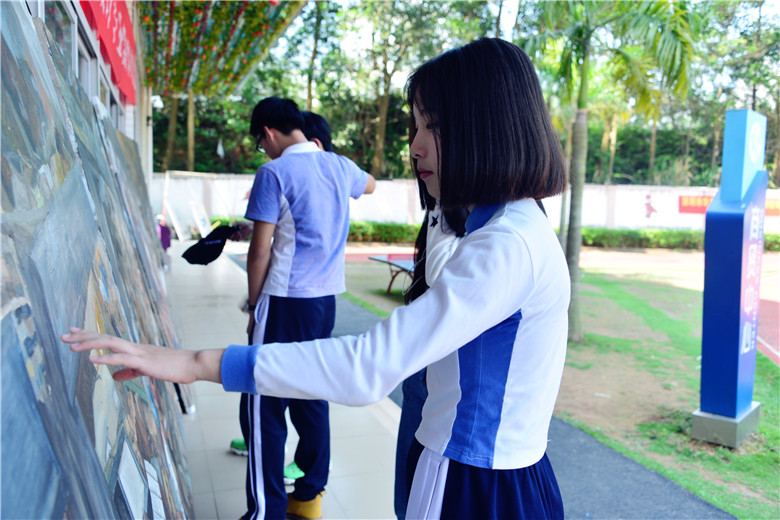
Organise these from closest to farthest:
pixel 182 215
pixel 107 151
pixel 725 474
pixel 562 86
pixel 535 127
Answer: pixel 535 127, pixel 107 151, pixel 725 474, pixel 562 86, pixel 182 215

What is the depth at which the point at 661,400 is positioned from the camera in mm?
5160

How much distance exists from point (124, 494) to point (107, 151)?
1567mm

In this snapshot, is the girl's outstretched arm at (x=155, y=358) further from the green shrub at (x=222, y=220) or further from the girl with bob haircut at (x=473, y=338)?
the green shrub at (x=222, y=220)

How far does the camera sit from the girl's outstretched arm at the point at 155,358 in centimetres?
93

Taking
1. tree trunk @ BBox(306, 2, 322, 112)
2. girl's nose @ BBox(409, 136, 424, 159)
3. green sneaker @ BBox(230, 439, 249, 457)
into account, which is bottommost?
green sneaker @ BBox(230, 439, 249, 457)

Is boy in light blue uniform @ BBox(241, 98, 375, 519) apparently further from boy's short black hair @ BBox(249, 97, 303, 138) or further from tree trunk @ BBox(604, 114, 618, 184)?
tree trunk @ BBox(604, 114, 618, 184)

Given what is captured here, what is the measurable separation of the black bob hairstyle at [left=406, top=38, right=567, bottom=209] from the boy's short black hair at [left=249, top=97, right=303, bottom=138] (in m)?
1.51

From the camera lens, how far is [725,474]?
3.68 metres

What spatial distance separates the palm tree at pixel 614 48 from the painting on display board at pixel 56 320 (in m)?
5.63

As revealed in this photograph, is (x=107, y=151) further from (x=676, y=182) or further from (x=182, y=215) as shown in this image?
(x=676, y=182)

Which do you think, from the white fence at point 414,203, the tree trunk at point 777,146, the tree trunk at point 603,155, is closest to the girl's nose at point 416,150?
the white fence at point 414,203

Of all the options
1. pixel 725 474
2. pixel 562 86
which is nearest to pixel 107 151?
pixel 725 474

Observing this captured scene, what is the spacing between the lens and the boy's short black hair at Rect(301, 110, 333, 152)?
2701 mm

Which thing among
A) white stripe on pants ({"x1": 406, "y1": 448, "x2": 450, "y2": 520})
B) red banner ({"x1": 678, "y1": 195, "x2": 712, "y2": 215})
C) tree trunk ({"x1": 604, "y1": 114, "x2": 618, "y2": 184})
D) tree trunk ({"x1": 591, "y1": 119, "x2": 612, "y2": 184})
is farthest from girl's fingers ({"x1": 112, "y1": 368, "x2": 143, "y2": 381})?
tree trunk ({"x1": 591, "y1": 119, "x2": 612, "y2": 184})
